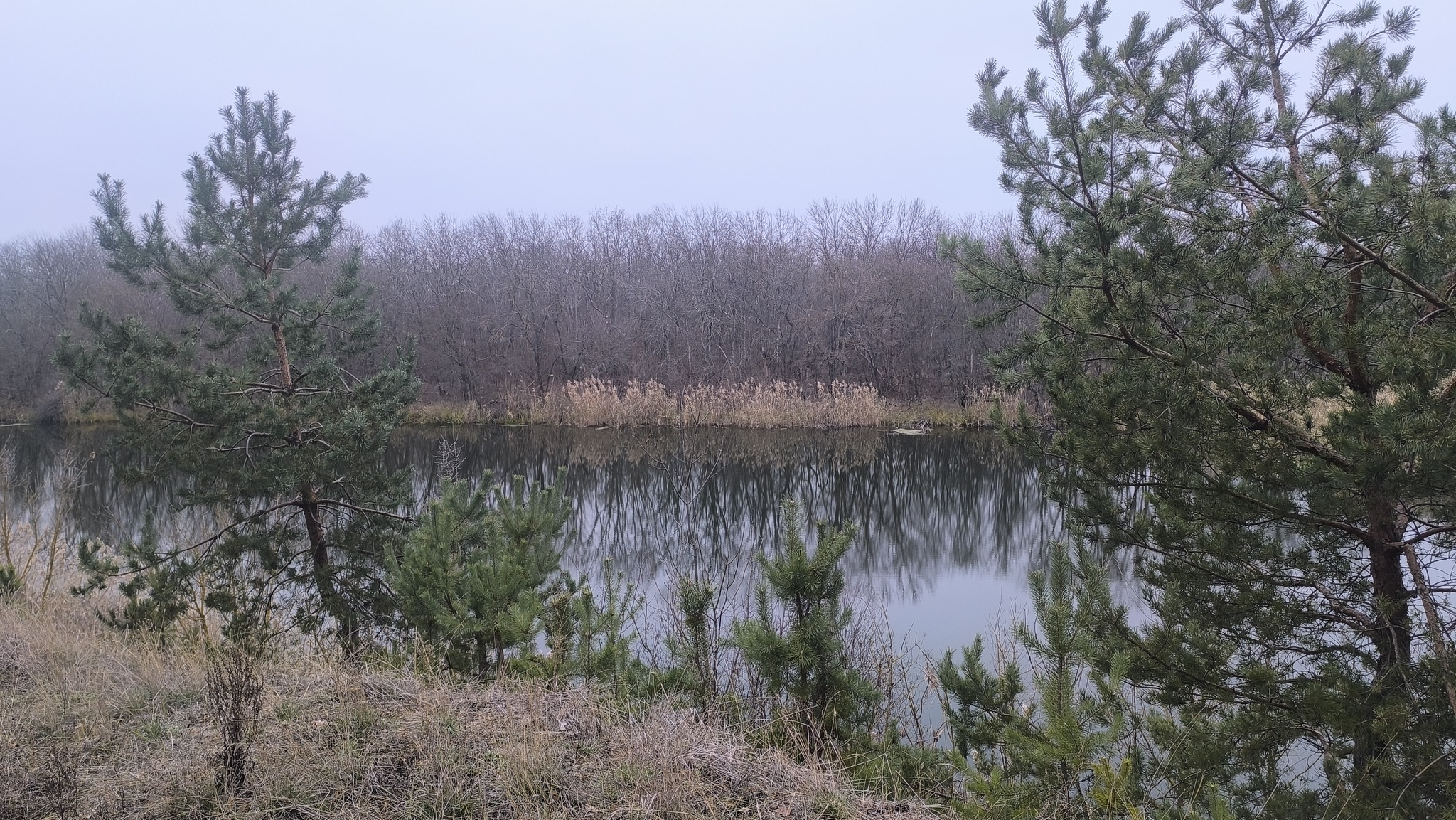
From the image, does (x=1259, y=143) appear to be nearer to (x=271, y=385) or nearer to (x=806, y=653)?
(x=806, y=653)

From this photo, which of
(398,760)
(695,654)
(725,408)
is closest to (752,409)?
(725,408)

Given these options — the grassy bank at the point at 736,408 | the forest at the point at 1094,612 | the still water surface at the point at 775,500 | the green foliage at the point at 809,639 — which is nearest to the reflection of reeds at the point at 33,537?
the still water surface at the point at 775,500

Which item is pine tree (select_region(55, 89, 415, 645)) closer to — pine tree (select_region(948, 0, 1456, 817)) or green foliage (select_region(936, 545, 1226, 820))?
green foliage (select_region(936, 545, 1226, 820))

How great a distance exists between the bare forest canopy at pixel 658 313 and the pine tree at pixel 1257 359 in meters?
22.7

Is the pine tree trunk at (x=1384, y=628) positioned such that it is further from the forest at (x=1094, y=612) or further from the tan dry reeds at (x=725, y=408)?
the tan dry reeds at (x=725, y=408)

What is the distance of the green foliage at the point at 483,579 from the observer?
15.9ft

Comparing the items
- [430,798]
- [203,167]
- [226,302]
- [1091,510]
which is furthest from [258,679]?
[203,167]

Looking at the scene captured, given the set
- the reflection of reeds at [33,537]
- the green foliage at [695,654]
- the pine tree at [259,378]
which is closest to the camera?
the green foliage at [695,654]

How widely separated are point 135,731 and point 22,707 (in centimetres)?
90

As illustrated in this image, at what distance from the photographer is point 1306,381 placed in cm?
414

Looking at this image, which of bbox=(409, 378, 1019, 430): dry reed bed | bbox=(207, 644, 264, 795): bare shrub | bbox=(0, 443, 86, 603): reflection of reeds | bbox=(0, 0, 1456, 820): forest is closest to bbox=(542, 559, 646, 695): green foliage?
bbox=(0, 0, 1456, 820): forest

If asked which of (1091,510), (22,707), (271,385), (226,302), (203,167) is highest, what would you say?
(203,167)

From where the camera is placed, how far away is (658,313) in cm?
3181

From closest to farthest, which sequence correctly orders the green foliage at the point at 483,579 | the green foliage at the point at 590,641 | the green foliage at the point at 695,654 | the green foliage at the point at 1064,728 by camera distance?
the green foliage at the point at 1064,728, the green foliage at the point at 695,654, the green foliage at the point at 590,641, the green foliage at the point at 483,579
